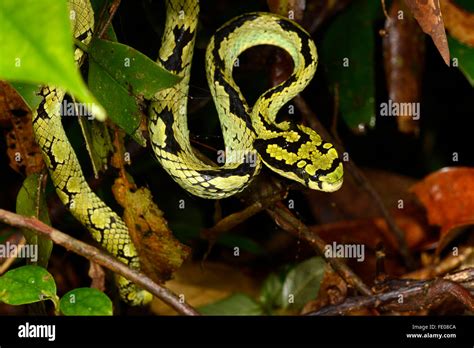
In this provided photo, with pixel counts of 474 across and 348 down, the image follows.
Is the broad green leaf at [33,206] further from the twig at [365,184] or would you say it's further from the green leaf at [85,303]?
the twig at [365,184]

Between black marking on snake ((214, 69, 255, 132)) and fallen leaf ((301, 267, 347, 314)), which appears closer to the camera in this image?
black marking on snake ((214, 69, 255, 132))

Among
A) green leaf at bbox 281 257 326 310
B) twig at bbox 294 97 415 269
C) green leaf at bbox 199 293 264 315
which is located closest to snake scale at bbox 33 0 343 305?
twig at bbox 294 97 415 269

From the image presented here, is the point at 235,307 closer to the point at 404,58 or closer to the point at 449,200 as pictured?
the point at 449,200

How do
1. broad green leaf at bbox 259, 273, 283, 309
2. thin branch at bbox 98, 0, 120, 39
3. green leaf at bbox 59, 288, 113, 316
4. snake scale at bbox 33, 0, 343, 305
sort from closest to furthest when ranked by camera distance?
green leaf at bbox 59, 288, 113, 316, thin branch at bbox 98, 0, 120, 39, snake scale at bbox 33, 0, 343, 305, broad green leaf at bbox 259, 273, 283, 309

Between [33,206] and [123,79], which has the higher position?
[123,79]

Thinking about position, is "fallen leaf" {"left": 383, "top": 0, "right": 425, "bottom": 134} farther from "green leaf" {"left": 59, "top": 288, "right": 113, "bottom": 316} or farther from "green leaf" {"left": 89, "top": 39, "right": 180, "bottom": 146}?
"green leaf" {"left": 59, "top": 288, "right": 113, "bottom": 316}

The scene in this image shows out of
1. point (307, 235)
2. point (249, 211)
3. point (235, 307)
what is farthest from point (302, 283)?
point (249, 211)

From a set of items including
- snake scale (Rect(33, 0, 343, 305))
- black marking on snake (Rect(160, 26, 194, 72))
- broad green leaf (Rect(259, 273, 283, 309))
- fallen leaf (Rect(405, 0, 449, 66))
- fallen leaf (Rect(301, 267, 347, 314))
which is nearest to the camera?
fallen leaf (Rect(405, 0, 449, 66))
